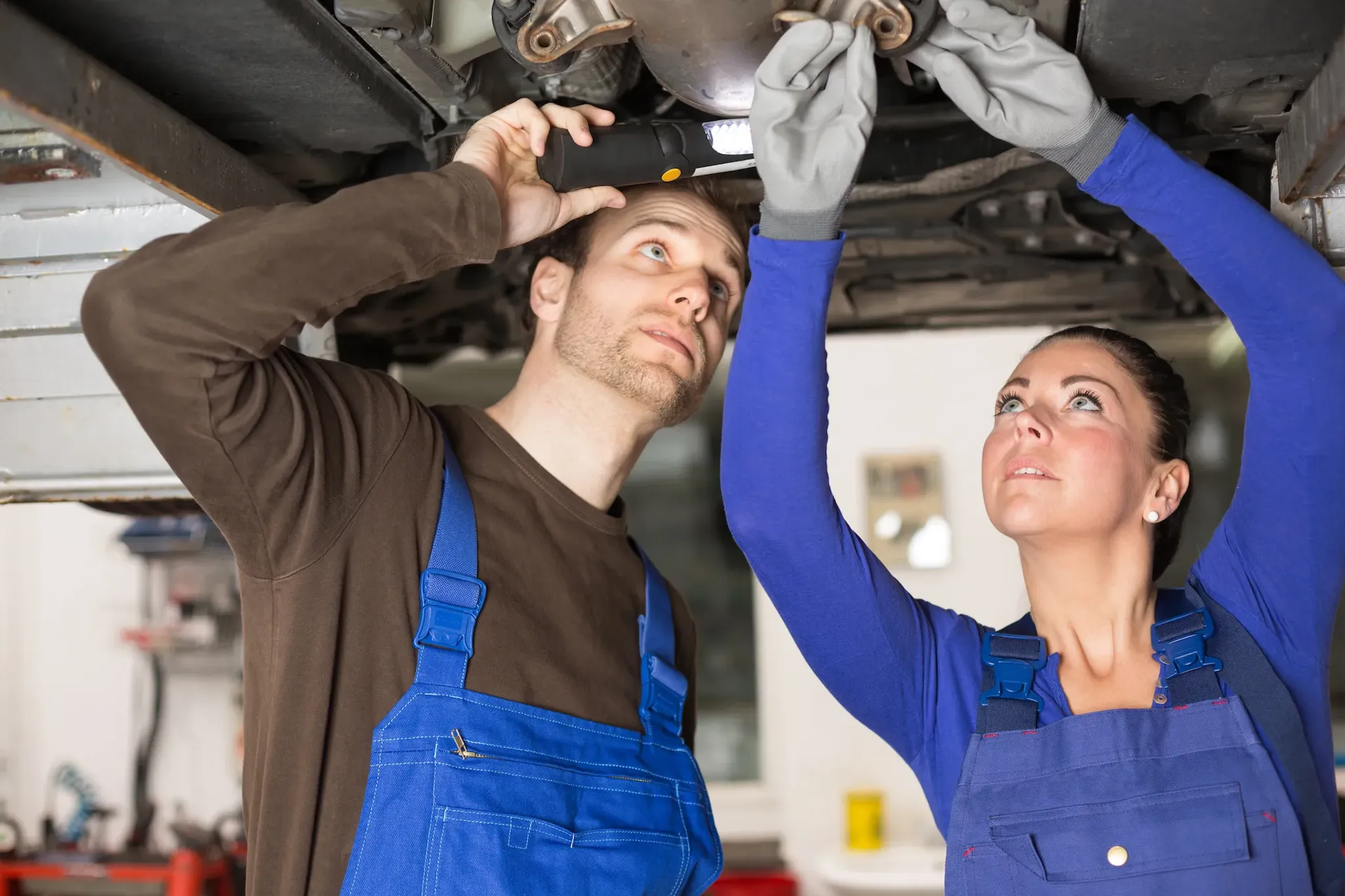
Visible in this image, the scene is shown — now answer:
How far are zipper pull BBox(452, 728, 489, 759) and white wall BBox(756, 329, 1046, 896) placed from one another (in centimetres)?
216

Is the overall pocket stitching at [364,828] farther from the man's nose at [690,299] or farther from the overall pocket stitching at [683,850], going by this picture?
the man's nose at [690,299]

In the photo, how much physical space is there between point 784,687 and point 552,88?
102 inches

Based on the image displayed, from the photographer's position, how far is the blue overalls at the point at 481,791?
3.49 feet

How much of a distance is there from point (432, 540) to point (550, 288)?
17.7 inches

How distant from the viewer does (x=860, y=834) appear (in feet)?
10.1

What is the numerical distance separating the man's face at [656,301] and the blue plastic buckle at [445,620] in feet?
1.08

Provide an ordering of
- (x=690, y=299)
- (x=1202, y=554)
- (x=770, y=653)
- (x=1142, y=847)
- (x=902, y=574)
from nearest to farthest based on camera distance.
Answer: (x=1142, y=847)
(x=1202, y=554)
(x=690, y=299)
(x=902, y=574)
(x=770, y=653)

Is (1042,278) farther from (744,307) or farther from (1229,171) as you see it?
(744,307)

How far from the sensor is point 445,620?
113cm

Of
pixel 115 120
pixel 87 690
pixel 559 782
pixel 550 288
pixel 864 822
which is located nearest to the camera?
pixel 115 120

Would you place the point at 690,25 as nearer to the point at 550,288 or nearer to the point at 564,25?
the point at 564,25

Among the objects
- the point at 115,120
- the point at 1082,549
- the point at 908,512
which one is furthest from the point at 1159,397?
the point at 908,512

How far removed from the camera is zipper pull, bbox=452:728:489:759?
1092mm

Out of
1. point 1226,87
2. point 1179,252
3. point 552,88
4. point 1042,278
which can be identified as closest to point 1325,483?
point 1179,252
